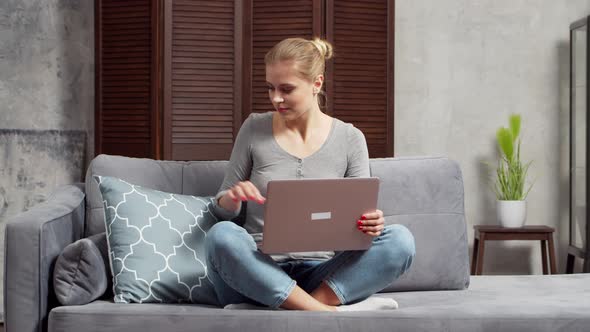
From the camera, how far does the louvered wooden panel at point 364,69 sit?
185 inches

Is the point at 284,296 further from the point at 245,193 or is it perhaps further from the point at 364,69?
the point at 364,69

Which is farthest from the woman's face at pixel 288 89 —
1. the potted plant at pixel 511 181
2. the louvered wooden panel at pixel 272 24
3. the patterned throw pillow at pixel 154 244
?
the potted plant at pixel 511 181

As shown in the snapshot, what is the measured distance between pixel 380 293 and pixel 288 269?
0.38 m

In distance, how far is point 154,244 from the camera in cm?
258

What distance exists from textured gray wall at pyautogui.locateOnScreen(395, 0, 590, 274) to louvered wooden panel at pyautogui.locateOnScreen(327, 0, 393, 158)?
0.45 meters

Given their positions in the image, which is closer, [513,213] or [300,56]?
[300,56]

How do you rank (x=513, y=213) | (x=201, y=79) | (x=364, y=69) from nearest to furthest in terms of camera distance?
(x=201, y=79)
(x=364, y=69)
(x=513, y=213)

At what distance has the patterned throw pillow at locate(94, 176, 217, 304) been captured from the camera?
2.52 m

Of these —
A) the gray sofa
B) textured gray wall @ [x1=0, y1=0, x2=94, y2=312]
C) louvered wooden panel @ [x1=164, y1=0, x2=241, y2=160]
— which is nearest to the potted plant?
louvered wooden panel @ [x1=164, y1=0, x2=241, y2=160]

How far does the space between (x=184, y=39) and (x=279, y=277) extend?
2.49 meters

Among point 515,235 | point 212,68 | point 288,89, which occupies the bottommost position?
point 515,235

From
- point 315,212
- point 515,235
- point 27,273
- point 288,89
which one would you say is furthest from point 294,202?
point 515,235

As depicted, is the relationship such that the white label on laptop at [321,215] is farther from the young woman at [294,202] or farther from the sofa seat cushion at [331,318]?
the sofa seat cushion at [331,318]

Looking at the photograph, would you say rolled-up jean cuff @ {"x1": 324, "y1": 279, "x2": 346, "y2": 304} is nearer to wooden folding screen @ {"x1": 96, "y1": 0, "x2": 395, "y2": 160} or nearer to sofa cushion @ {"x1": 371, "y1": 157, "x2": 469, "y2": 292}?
sofa cushion @ {"x1": 371, "y1": 157, "x2": 469, "y2": 292}
